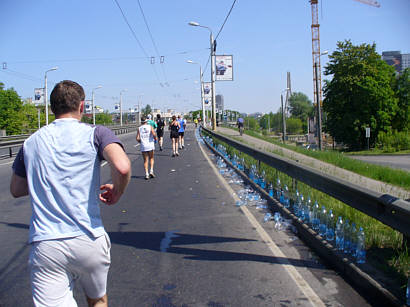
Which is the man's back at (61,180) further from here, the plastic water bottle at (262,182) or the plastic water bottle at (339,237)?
the plastic water bottle at (262,182)

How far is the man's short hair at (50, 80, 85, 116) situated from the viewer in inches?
103

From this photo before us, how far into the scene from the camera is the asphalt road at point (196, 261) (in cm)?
416

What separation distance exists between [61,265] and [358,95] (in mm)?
67078

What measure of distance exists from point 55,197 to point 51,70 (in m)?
53.6

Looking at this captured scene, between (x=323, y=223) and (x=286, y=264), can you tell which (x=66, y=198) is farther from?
(x=323, y=223)

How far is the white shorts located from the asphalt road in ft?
5.40

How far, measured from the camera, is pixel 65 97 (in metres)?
2.62

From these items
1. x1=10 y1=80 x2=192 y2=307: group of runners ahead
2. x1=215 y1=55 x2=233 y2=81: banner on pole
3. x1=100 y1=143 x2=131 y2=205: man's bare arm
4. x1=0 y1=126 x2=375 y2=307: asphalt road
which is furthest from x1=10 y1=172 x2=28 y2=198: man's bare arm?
x1=215 y1=55 x2=233 y2=81: banner on pole

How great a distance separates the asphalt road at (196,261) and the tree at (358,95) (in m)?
60.1

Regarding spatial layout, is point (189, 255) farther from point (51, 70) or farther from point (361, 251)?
point (51, 70)

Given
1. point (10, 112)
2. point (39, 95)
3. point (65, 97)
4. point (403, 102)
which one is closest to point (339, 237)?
point (65, 97)

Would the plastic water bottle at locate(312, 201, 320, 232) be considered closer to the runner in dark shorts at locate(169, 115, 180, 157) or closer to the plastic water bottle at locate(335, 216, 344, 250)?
the plastic water bottle at locate(335, 216, 344, 250)

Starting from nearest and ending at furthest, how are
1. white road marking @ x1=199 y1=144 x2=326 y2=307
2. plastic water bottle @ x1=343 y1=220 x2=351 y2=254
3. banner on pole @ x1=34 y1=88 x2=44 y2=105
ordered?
white road marking @ x1=199 y1=144 x2=326 y2=307
plastic water bottle @ x1=343 y1=220 x2=351 y2=254
banner on pole @ x1=34 y1=88 x2=44 y2=105

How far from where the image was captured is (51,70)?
52.2 m
